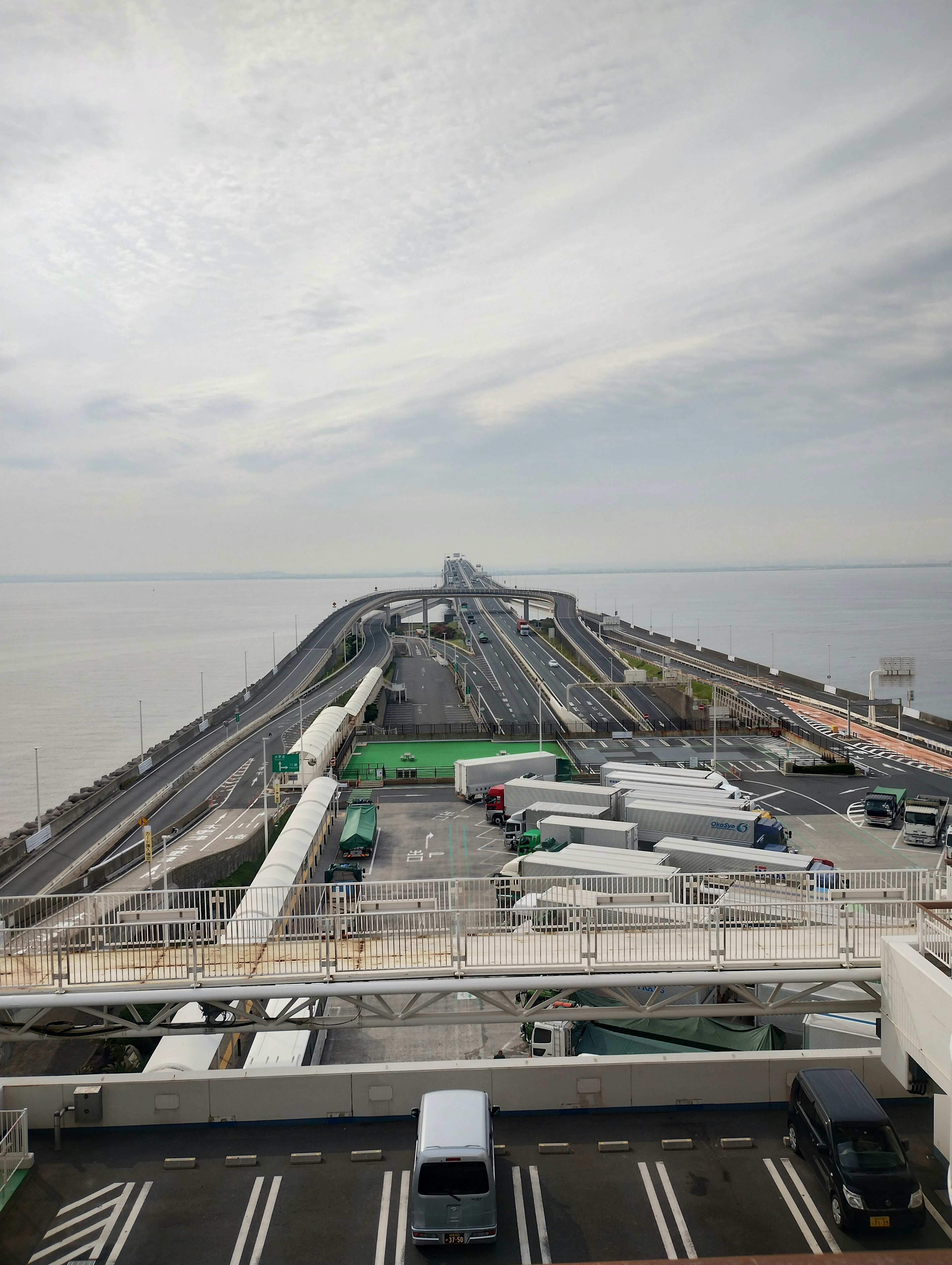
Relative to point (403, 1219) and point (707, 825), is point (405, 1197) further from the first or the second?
point (707, 825)

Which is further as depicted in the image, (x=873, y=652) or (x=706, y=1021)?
(x=873, y=652)

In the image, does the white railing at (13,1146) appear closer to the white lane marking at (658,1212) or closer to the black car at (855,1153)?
the white lane marking at (658,1212)

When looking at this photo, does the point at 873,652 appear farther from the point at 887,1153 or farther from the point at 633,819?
the point at 887,1153

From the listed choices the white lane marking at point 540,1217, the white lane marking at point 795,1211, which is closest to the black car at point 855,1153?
the white lane marking at point 795,1211

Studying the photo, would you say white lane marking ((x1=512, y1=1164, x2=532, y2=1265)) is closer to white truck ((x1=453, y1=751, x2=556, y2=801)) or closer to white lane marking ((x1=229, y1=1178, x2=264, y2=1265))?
white lane marking ((x1=229, y1=1178, x2=264, y2=1265))

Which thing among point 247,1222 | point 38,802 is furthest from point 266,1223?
point 38,802

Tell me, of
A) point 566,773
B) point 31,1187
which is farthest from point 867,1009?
point 566,773
